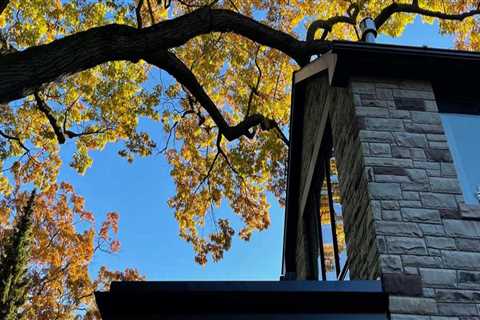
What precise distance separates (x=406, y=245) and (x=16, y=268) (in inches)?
661

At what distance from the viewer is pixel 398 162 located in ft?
16.8

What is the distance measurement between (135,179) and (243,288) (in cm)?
1963

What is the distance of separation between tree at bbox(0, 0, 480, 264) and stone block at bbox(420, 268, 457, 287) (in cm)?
585

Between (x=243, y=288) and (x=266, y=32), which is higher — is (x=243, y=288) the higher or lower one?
the lower one

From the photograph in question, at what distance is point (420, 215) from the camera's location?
476 centimetres

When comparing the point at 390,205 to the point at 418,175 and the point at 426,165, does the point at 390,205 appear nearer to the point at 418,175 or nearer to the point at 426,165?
the point at 418,175

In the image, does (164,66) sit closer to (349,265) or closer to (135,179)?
(349,265)

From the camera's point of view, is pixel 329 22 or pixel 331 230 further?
pixel 329 22

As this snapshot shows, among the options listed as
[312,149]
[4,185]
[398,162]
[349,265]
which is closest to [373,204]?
[398,162]

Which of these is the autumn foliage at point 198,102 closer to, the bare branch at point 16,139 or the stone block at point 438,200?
the bare branch at point 16,139

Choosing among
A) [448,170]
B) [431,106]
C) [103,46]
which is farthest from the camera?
[103,46]

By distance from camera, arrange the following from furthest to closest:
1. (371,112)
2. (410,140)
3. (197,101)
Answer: (197,101)
(371,112)
(410,140)

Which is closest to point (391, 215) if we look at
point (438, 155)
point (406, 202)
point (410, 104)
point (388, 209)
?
point (388, 209)

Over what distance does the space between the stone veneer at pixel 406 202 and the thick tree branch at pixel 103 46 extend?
2413 millimetres
